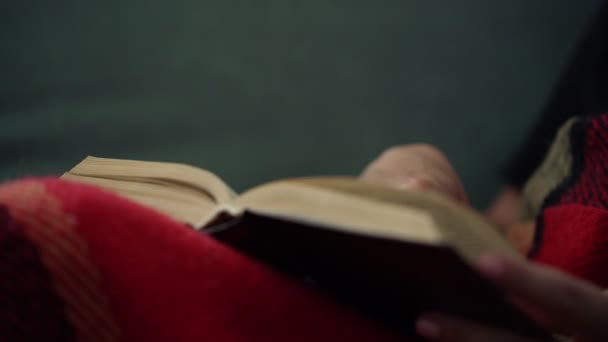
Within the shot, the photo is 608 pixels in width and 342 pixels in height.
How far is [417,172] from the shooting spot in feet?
1.77

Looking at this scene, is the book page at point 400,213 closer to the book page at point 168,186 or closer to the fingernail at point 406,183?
the book page at point 168,186

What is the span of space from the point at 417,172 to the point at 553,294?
29 cm

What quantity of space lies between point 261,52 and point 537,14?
0.43 metres

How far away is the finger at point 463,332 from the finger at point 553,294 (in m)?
0.02

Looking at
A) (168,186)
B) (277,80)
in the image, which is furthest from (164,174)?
(277,80)

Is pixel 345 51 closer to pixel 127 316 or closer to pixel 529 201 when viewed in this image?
pixel 529 201

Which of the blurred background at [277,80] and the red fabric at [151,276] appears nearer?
the red fabric at [151,276]

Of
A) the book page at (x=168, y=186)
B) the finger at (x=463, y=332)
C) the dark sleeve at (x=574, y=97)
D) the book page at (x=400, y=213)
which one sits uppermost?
the dark sleeve at (x=574, y=97)

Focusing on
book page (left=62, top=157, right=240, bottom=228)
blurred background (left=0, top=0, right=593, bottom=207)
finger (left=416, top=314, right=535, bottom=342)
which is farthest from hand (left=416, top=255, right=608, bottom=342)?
blurred background (left=0, top=0, right=593, bottom=207)

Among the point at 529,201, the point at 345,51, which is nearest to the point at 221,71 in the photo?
the point at 345,51

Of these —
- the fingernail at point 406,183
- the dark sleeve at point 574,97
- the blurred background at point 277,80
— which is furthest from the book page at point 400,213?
the dark sleeve at point 574,97

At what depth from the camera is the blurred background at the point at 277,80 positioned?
2.11 ft

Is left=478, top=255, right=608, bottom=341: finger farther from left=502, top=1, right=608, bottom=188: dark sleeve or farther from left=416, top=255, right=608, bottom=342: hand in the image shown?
left=502, top=1, right=608, bottom=188: dark sleeve

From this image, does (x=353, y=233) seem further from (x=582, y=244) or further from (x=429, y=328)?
(x=582, y=244)
